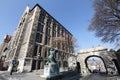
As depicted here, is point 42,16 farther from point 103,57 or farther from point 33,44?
point 103,57

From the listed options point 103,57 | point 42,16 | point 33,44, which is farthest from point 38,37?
point 103,57

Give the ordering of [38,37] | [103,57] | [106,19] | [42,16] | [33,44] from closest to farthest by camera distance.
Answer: [106,19] < [103,57] < [33,44] < [38,37] < [42,16]

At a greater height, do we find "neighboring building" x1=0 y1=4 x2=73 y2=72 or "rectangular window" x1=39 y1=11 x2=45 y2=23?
"rectangular window" x1=39 y1=11 x2=45 y2=23

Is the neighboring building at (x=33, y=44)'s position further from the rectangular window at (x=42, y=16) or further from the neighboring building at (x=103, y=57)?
the neighboring building at (x=103, y=57)

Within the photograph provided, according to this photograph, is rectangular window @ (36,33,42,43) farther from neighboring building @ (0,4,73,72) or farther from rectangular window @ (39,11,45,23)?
rectangular window @ (39,11,45,23)

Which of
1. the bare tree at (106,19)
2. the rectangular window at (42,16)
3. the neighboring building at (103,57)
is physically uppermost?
the rectangular window at (42,16)

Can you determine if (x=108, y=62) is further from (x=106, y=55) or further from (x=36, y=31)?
(x=36, y=31)

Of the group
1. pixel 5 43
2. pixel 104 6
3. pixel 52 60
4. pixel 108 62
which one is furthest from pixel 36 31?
pixel 5 43

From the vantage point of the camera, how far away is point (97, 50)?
24.3m

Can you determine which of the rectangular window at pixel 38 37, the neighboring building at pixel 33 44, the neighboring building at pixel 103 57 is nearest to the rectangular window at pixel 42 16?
the neighboring building at pixel 33 44

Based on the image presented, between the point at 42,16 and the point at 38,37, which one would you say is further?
the point at 42,16

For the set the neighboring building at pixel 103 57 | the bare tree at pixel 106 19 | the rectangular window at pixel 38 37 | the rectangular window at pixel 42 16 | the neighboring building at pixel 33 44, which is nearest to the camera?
the bare tree at pixel 106 19

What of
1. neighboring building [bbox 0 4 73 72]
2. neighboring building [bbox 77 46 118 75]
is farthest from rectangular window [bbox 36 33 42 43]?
neighboring building [bbox 77 46 118 75]

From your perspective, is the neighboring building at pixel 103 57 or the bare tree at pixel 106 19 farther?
the neighboring building at pixel 103 57
